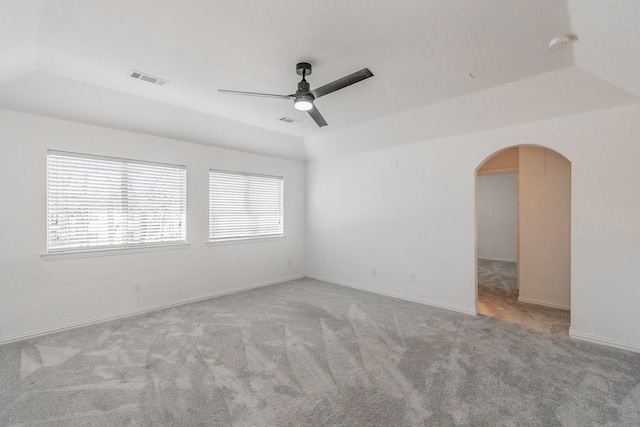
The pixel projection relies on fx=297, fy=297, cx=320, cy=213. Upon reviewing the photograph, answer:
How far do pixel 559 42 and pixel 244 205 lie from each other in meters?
4.74

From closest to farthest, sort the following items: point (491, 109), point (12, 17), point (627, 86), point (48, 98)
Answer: point (12, 17) → point (627, 86) → point (48, 98) → point (491, 109)

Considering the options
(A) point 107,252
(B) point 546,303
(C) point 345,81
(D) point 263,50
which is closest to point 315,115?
(C) point 345,81

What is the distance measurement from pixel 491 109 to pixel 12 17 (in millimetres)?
4494

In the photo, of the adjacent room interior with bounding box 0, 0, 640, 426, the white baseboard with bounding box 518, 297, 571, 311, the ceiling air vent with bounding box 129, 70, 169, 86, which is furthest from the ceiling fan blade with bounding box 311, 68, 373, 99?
the white baseboard with bounding box 518, 297, 571, 311

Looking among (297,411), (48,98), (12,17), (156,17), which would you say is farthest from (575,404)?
(48,98)

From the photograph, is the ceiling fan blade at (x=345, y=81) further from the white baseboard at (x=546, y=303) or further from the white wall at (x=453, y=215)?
the white baseboard at (x=546, y=303)

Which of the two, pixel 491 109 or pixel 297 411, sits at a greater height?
pixel 491 109

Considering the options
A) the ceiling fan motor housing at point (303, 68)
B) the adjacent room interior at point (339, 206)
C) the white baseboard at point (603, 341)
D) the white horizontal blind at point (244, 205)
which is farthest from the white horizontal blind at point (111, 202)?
the white baseboard at point (603, 341)

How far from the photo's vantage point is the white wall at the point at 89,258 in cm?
326

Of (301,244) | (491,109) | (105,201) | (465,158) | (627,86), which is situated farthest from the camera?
(301,244)

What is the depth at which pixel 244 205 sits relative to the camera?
5.54m

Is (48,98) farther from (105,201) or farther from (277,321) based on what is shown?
(277,321)

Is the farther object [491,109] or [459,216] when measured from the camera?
[459,216]

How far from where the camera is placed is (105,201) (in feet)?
12.9
